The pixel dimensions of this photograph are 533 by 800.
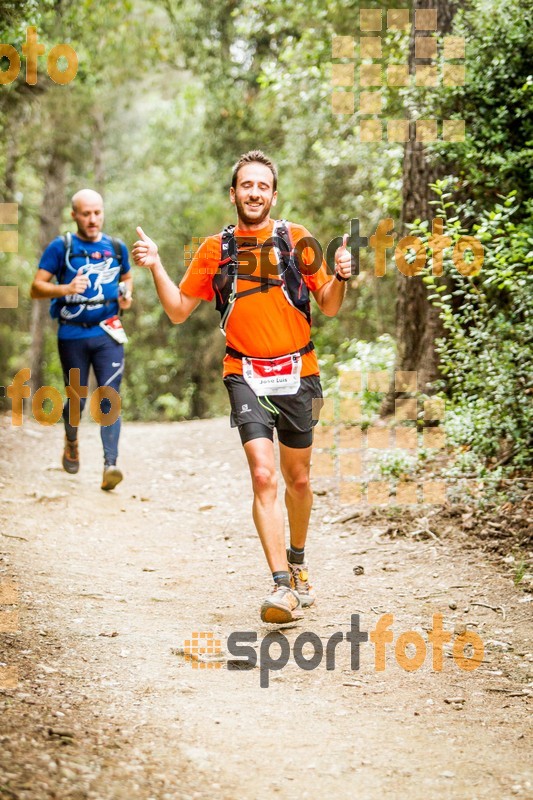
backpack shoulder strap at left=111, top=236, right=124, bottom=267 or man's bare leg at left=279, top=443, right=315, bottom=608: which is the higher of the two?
backpack shoulder strap at left=111, top=236, right=124, bottom=267

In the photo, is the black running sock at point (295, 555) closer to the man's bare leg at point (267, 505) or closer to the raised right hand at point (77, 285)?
the man's bare leg at point (267, 505)

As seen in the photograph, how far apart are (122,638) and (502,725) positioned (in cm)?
189

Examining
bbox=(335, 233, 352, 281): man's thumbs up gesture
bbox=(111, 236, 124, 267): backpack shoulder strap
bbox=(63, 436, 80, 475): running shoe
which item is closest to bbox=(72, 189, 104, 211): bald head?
bbox=(111, 236, 124, 267): backpack shoulder strap

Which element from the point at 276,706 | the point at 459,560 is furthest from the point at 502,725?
the point at 459,560

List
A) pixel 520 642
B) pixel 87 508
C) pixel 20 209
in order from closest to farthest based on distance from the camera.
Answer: pixel 520 642 < pixel 87 508 < pixel 20 209

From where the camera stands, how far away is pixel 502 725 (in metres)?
3.57

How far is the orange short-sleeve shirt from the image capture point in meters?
4.68

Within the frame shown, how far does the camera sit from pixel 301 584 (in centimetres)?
507

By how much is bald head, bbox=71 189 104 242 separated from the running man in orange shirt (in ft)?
A: 8.32

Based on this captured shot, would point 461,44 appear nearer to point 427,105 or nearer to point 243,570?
point 427,105

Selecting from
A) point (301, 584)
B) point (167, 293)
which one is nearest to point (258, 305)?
point (167, 293)

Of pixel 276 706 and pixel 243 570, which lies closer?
pixel 276 706

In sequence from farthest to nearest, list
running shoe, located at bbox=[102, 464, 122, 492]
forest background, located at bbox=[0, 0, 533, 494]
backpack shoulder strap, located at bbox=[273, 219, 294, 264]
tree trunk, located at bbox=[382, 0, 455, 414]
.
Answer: tree trunk, located at bbox=[382, 0, 455, 414]
running shoe, located at bbox=[102, 464, 122, 492]
forest background, located at bbox=[0, 0, 533, 494]
backpack shoulder strap, located at bbox=[273, 219, 294, 264]

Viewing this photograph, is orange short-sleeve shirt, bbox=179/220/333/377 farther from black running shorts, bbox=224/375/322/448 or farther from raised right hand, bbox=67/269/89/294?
raised right hand, bbox=67/269/89/294
